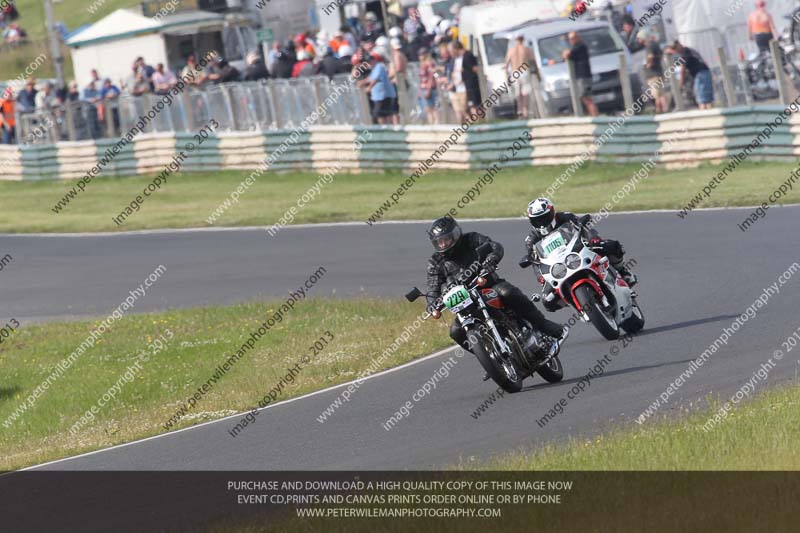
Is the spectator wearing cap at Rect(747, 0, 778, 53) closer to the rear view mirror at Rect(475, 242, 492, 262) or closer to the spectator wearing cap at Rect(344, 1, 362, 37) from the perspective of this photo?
the rear view mirror at Rect(475, 242, 492, 262)

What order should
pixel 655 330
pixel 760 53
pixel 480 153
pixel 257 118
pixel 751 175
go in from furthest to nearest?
pixel 257 118 → pixel 480 153 → pixel 760 53 → pixel 751 175 → pixel 655 330

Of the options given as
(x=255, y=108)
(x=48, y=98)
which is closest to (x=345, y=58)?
(x=255, y=108)

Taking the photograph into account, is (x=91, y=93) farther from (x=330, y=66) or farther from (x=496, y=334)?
(x=496, y=334)

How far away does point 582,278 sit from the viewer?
12711mm

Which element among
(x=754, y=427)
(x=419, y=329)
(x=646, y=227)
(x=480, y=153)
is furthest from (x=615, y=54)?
(x=754, y=427)

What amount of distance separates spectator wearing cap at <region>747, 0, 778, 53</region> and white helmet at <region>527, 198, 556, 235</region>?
14.5 meters

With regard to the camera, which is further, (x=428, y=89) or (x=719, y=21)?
(x=719, y=21)

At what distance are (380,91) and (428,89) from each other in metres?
1.29

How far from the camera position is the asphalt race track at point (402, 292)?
1070 centimetres

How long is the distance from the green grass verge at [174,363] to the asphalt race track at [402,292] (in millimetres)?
784

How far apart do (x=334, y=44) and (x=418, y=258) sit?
1439cm

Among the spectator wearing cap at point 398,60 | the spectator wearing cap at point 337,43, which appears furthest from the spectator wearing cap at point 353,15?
the spectator wearing cap at point 398,60
